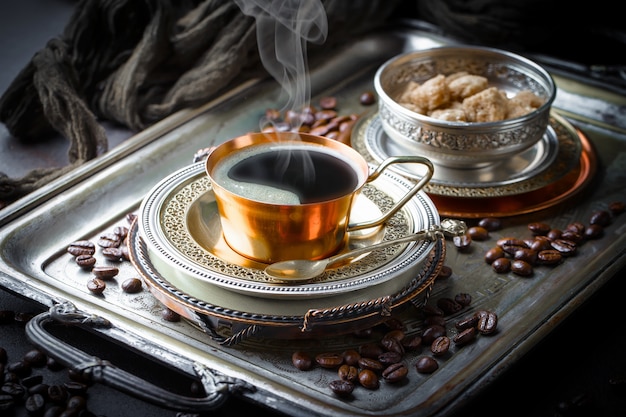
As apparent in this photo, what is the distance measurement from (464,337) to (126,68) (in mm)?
1202

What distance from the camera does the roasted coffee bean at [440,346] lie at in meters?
1.28

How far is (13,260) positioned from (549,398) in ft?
3.13

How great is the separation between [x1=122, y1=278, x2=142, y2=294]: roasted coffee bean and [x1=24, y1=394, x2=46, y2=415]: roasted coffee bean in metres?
0.23

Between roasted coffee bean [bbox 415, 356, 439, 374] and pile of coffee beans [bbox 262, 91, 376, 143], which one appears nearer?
roasted coffee bean [bbox 415, 356, 439, 374]

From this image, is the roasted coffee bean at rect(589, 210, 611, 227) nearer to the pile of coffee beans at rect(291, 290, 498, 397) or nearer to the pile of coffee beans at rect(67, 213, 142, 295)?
the pile of coffee beans at rect(291, 290, 498, 397)

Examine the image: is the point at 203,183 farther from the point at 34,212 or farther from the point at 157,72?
the point at 157,72

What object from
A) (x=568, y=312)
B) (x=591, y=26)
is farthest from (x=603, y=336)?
(x=591, y=26)

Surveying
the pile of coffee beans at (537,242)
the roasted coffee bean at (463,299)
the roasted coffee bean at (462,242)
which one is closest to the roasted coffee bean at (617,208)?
the pile of coffee beans at (537,242)

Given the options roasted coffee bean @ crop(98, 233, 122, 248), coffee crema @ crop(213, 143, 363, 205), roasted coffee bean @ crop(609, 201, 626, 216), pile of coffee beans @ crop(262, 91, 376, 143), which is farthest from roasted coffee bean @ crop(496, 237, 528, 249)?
roasted coffee bean @ crop(98, 233, 122, 248)

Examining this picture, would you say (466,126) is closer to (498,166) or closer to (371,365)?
(498,166)

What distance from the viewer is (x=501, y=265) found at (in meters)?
1.49

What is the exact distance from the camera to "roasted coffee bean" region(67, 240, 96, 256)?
1501 millimetres

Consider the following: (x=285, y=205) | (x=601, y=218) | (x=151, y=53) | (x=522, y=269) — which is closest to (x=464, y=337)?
(x=522, y=269)

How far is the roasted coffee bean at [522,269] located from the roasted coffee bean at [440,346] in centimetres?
26
